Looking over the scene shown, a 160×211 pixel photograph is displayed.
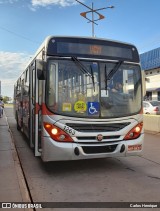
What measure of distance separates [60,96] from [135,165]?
2.83m

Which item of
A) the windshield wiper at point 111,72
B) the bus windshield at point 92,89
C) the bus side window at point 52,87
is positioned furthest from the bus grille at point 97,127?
the windshield wiper at point 111,72

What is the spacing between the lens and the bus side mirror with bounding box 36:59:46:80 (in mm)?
6656

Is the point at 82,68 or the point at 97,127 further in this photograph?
the point at 82,68

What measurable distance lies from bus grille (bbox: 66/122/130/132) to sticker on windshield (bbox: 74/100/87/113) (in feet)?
1.07

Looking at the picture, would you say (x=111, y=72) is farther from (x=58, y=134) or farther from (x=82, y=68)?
(x=58, y=134)

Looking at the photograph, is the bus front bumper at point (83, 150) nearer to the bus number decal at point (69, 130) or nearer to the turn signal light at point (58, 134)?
the turn signal light at point (58, 134)

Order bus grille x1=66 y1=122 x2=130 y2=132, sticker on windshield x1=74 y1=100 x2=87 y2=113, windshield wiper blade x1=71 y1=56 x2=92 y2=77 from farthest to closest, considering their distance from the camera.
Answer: windshield wiper blade x1=71 y1=56 x2=92 y2=77 < sticker on windshield x1=74 y1=100 x2=87 y2=113 < bus grille x1=66 y1=122 x2=130 y2=132

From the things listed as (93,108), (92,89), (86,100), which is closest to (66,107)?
(86,100)

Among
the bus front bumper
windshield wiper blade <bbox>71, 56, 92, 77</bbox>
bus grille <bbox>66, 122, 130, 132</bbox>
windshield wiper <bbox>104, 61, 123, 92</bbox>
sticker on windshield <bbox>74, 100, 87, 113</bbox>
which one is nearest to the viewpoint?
the bus front bumper

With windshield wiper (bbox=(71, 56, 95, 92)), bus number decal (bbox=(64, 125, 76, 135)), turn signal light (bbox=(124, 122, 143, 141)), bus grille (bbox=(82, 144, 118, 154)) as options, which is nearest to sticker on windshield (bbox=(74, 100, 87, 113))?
bus number decal (bbox=(64, 125, 76, 135))

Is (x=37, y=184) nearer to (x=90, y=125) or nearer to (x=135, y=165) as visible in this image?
(x=90, y=125)

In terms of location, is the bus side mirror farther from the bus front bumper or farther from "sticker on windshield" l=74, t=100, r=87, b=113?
the bus front bumper

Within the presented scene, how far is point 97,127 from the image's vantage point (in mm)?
6859

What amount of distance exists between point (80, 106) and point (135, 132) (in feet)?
5.00
